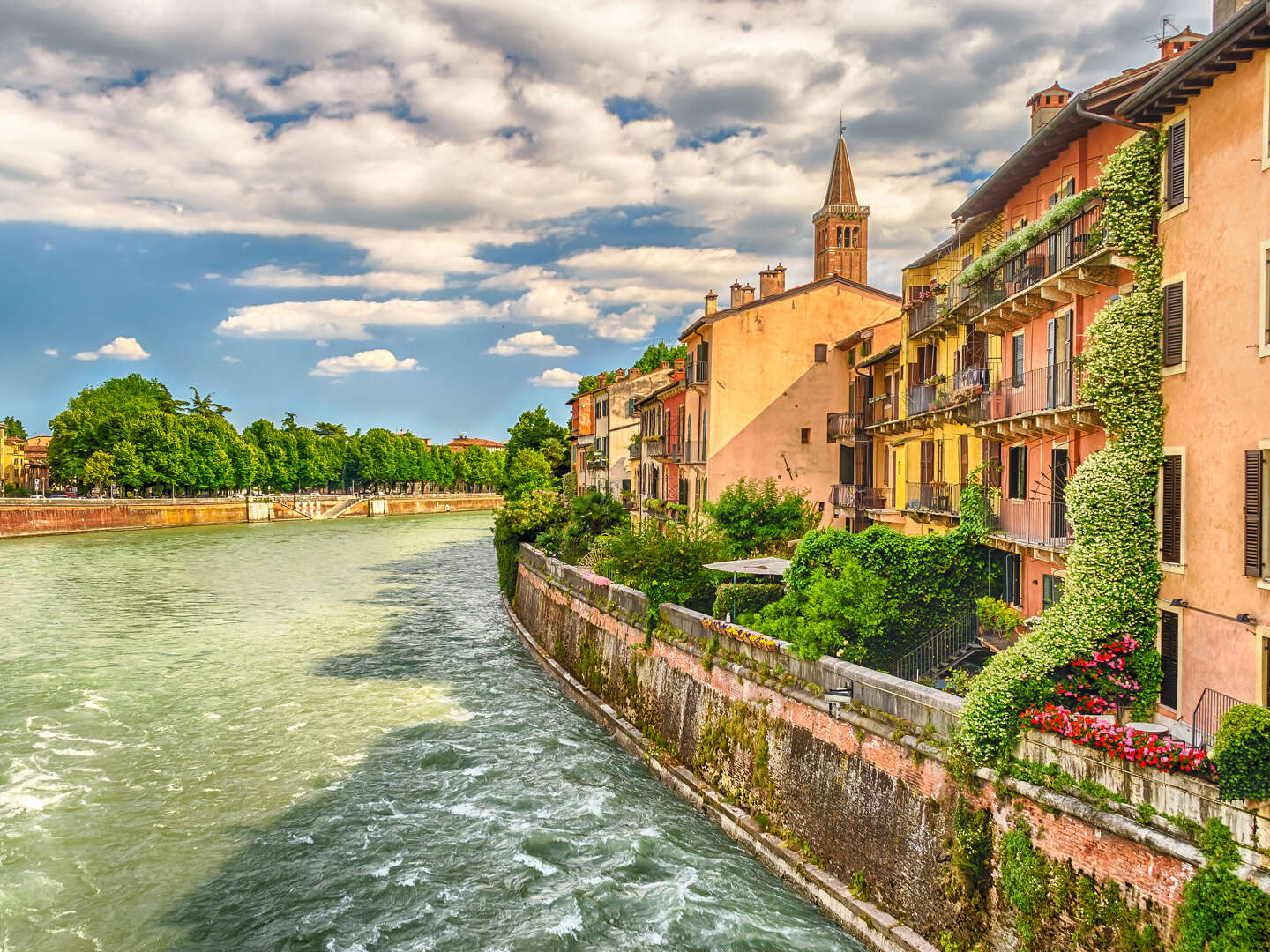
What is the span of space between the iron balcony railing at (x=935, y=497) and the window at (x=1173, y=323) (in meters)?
8.29

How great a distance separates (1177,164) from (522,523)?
3232cm

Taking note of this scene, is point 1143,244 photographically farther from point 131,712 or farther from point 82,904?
point 131,712

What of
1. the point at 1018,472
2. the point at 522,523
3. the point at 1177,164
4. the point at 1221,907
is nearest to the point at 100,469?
the point at 522,523

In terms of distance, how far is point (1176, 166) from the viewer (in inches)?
477

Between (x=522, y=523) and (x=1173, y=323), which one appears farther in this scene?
(x=522, y=523)

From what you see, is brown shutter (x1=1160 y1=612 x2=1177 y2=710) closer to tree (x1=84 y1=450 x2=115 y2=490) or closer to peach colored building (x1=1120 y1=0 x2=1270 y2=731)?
peach colored building (x1=1120 y1=0 x2=1270 y2=731)

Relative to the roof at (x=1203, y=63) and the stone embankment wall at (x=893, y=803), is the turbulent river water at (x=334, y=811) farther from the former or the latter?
the roof at (x=1203, y=63)

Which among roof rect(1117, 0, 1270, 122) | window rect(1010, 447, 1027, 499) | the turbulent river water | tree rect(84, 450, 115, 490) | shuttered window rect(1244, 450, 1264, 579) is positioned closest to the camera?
roof rect(1117, 0, 1270, 122)

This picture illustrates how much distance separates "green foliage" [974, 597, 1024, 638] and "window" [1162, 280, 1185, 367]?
249 inches

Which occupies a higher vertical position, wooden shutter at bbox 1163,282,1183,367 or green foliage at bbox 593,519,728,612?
wooden shutter at bbox 1163,282,1183,367

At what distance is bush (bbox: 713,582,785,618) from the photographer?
20453 mm

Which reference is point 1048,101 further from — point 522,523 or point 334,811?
point 522,523

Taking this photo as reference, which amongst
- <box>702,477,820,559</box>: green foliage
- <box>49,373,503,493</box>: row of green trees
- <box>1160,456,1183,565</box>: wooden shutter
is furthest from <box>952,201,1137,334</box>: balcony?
<box>49,373,503,493</box>: row of green trees

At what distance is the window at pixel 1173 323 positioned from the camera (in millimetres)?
11922
